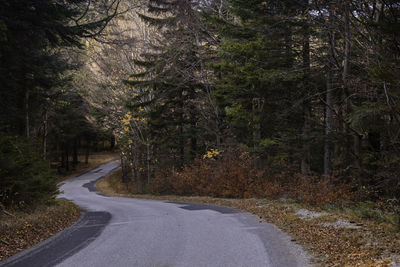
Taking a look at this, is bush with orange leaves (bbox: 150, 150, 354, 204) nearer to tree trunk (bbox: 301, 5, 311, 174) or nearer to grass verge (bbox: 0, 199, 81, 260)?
tree trunk (bbox: 301, 5, 311, 174)

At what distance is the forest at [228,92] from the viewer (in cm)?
1048

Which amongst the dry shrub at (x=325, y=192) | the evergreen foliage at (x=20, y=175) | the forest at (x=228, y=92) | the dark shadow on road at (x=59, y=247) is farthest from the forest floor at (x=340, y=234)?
the evergreen foliage at (x=20, y=175)

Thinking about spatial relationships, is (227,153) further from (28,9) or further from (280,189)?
(28,9)

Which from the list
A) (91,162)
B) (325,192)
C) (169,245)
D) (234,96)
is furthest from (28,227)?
(91,162)

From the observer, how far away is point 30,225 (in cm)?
976

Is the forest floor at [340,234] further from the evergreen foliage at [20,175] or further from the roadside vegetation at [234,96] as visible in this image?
the evergreen foliage at [20,175]

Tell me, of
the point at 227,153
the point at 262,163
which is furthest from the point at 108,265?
the point at 262,163

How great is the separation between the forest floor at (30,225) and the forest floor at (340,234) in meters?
6.51

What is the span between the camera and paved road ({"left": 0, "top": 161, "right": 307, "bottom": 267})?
6580mm

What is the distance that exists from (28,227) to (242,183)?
1224cm

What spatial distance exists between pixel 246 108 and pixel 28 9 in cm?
1317

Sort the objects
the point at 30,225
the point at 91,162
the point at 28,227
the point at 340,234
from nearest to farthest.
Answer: the point at 340,234
the point at 28,227
the point at 30,225
the point at 91,162

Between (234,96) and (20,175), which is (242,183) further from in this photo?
(20,175)

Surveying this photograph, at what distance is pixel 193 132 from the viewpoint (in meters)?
26.1
